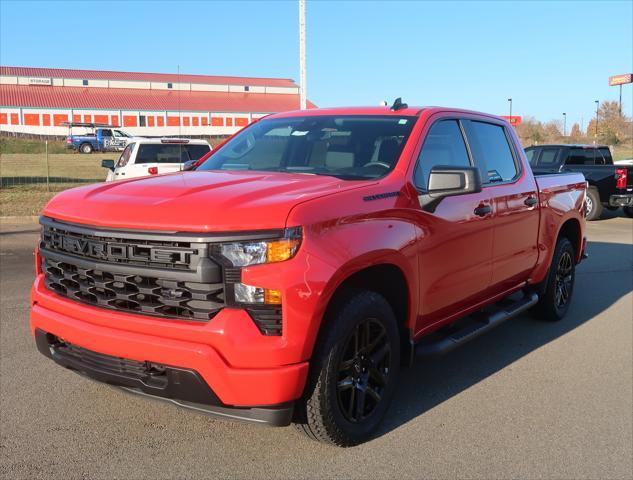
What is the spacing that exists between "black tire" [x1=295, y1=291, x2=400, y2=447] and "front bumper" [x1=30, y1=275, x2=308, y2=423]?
193 millimetres

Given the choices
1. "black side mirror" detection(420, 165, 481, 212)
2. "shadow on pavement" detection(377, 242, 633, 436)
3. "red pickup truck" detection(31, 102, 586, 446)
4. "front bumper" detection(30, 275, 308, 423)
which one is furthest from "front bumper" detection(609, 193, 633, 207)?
"front bumper" detection(30, 275, 308, 423)

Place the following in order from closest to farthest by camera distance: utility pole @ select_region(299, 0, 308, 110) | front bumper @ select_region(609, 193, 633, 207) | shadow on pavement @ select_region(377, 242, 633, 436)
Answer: shadow on pavement @ select_region(377, 242, 633, 436), front bumper @ select_region(609, 193, 633, 207), utility pole @ select_region(299, 0, 308, 110)

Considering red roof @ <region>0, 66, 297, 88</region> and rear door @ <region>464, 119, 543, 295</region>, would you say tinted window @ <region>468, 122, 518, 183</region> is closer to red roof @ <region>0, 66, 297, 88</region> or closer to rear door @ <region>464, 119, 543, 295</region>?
rear door @ <region>464, 119, 543, 295</region>

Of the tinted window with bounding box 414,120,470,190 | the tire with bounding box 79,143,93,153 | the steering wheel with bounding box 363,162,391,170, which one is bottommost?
the steering wheel with bounding box 363,162,391,170

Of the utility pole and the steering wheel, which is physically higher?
the utility pole

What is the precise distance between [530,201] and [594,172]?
1191cm

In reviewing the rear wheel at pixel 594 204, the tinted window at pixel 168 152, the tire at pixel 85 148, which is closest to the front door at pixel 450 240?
the tinted window at pixel 168 152

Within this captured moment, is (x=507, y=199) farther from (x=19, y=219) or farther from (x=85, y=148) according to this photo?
(x=85, y=148)

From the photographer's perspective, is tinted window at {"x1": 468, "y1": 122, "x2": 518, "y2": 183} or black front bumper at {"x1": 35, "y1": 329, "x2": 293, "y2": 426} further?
tinted window at {"x1": 468, "y1": 122, "x2": 518, "y2": 183}

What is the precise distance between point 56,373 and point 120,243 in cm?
195

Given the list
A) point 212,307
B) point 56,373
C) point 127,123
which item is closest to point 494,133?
point 212,307

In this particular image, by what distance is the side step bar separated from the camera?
12.9ft

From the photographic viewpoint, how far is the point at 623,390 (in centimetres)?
437

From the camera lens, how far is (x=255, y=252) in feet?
9.28
